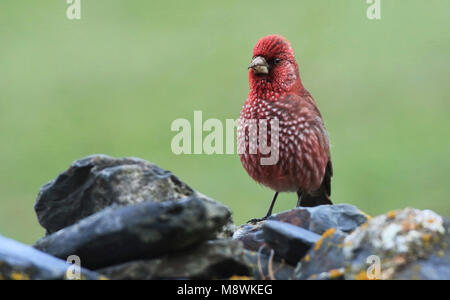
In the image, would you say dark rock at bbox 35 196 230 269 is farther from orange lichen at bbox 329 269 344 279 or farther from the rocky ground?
orange lichen at bbox 329 269 344 279

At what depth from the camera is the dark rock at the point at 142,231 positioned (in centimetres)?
392

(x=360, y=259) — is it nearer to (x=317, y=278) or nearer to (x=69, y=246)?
(x=317, y=278)

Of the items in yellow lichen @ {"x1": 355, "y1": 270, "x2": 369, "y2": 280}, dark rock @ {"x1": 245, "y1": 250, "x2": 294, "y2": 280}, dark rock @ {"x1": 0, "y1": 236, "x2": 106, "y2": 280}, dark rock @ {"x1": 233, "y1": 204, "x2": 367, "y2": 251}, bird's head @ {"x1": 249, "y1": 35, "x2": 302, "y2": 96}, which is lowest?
dark rock @ {"x1": 245, "y1": 250, "x2": 294, "y2": 280}

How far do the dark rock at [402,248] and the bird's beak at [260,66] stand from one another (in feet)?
9.61

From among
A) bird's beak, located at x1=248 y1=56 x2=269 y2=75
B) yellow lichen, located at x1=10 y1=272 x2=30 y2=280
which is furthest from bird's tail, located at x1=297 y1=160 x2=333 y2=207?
yellow lichen, located at x1=10 y1=272 x2=30 y2=280

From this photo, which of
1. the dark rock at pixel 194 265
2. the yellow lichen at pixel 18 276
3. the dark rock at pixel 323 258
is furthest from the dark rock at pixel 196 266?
the yellow lichen at pixel 18 276

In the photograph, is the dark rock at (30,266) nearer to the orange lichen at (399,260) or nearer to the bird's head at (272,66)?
the orange lichen at (399,260)

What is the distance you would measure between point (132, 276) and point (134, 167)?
1014 mm

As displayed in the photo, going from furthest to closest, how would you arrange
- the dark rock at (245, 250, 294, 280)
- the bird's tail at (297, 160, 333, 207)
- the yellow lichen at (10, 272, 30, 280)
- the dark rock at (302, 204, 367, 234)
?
the bird's tail at (297, 160, 333, 207), the dark rock at (302, 204, 367, 234), the dark rock at (245, 250, 294, 280), the yellow lichen at (10, 272, 30, 280)

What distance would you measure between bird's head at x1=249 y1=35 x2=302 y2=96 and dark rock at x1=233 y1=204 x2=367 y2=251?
1.88 meters

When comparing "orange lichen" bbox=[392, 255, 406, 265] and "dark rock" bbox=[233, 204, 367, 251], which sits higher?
"orange lichen" bbox=[392, 255, 406, 265]

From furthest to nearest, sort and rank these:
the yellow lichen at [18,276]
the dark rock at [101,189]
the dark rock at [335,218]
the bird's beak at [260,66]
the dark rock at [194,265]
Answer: the bird's beak at [260,66] < the dark rock at [335,218] < the dark rock at [101,189] < the dark rock at [194,265] < the yellow lichen at [18,276]

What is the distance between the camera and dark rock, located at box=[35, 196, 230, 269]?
392cm
